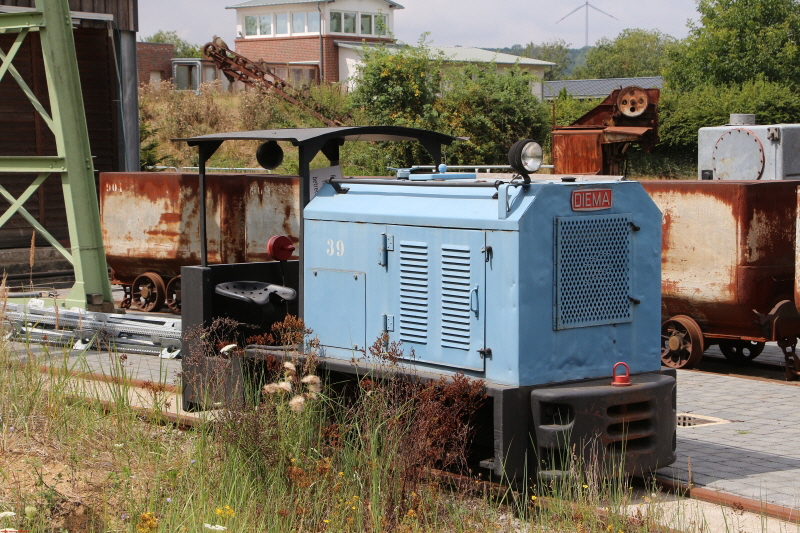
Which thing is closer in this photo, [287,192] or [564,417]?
[564,417]

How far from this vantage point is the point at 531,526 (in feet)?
17.7

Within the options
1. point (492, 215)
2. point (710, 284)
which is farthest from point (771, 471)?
point (710, 284)

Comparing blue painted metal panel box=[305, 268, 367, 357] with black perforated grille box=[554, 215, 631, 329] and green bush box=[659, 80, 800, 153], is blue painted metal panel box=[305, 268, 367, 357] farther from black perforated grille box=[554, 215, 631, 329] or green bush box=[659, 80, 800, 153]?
green bush box=[659, 80, 800, 153]

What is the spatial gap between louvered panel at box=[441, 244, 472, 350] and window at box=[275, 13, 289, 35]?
6573 centimetres

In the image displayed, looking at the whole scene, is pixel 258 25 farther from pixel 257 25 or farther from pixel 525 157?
pixel 525 157

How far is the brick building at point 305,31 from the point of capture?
64188mm

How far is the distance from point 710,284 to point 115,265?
367 inches

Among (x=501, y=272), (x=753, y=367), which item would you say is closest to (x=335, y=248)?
(x=501, y=272)

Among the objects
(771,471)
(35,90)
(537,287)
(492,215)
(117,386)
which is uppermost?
(35,90)

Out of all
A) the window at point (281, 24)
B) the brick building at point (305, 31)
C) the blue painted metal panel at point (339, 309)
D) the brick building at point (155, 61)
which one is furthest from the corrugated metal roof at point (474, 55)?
the blue painted metal panel at point (339, 309)

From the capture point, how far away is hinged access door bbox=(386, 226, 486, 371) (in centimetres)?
643

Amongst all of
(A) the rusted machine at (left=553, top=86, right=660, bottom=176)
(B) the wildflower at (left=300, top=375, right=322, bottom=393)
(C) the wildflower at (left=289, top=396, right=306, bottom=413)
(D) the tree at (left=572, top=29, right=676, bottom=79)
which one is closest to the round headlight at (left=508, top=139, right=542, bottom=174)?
(B) the wildflower at (left=300, top=375, right=322, bottom=393)

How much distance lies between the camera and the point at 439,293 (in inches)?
262

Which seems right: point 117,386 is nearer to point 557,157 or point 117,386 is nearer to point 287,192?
point 287,192
